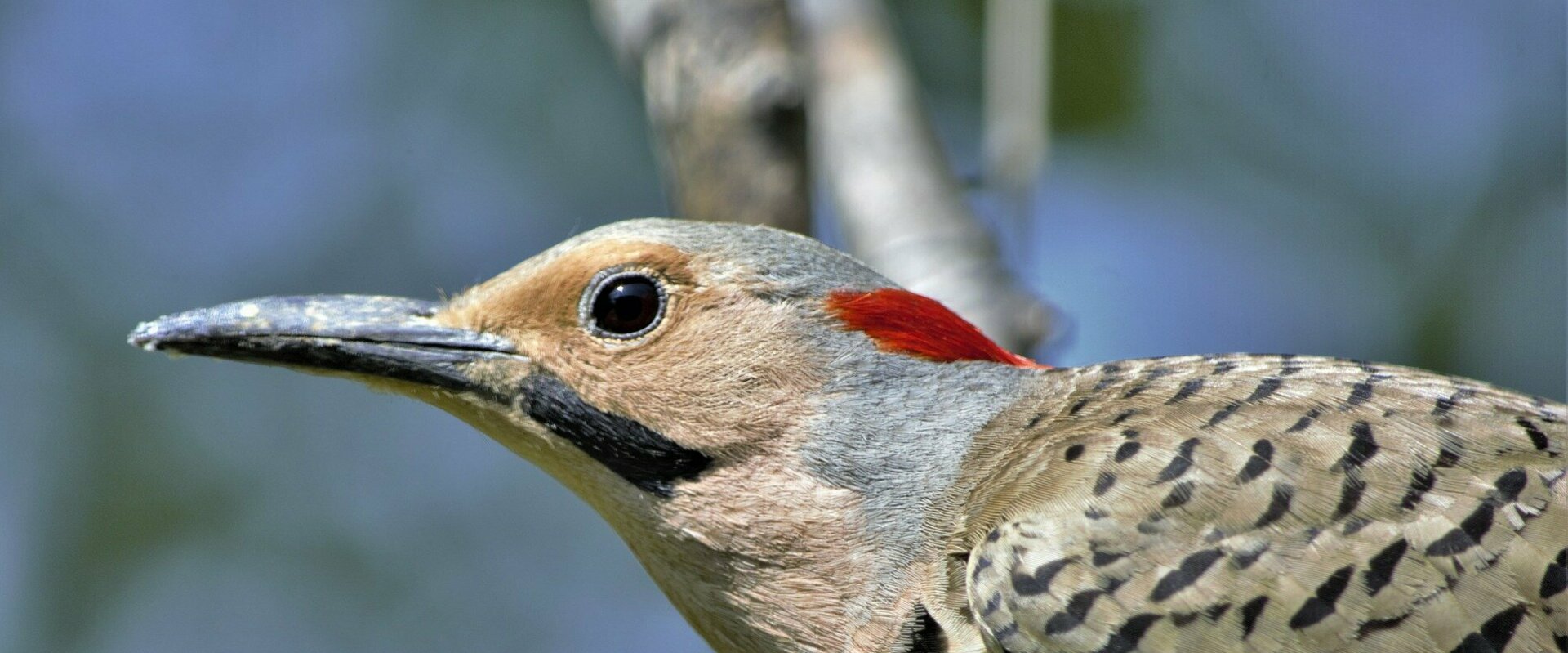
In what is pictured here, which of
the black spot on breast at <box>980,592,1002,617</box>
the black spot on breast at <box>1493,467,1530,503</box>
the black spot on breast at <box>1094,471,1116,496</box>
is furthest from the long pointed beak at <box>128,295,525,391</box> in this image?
the black spot on breast at <box>1493,467,1530,503</box>

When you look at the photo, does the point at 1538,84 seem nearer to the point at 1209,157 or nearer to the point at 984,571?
the point at 1209,157

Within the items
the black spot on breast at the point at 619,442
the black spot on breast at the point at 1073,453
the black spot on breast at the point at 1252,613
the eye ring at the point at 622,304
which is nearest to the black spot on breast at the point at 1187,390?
the black spot on breast at the point at 1073,453

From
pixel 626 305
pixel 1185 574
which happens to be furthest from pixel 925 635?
pixel 626 305

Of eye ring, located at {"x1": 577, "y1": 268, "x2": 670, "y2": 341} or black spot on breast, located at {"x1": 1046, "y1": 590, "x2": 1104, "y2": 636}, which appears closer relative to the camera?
black spot on breast, located at {"x1": 1046, "y1": 590, "x2": 1104, "y2": 636}

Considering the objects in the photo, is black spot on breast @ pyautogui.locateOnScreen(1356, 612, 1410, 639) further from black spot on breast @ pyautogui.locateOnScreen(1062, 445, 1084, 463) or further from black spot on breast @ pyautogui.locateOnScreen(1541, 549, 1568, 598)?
black spot on breast @ pyautogui.locateOnScreen(1062, 445, 1084, 463)

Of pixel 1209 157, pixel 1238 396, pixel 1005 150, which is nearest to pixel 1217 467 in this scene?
pixel 1238 396

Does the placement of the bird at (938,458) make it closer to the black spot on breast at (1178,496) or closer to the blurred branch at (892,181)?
the black spot on breast at (1178,496)

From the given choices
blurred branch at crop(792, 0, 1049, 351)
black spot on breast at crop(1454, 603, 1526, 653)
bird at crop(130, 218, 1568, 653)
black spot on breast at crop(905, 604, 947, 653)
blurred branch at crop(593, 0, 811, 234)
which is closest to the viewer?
black spot on breast at crop(1454, 603, 1526, 653)
